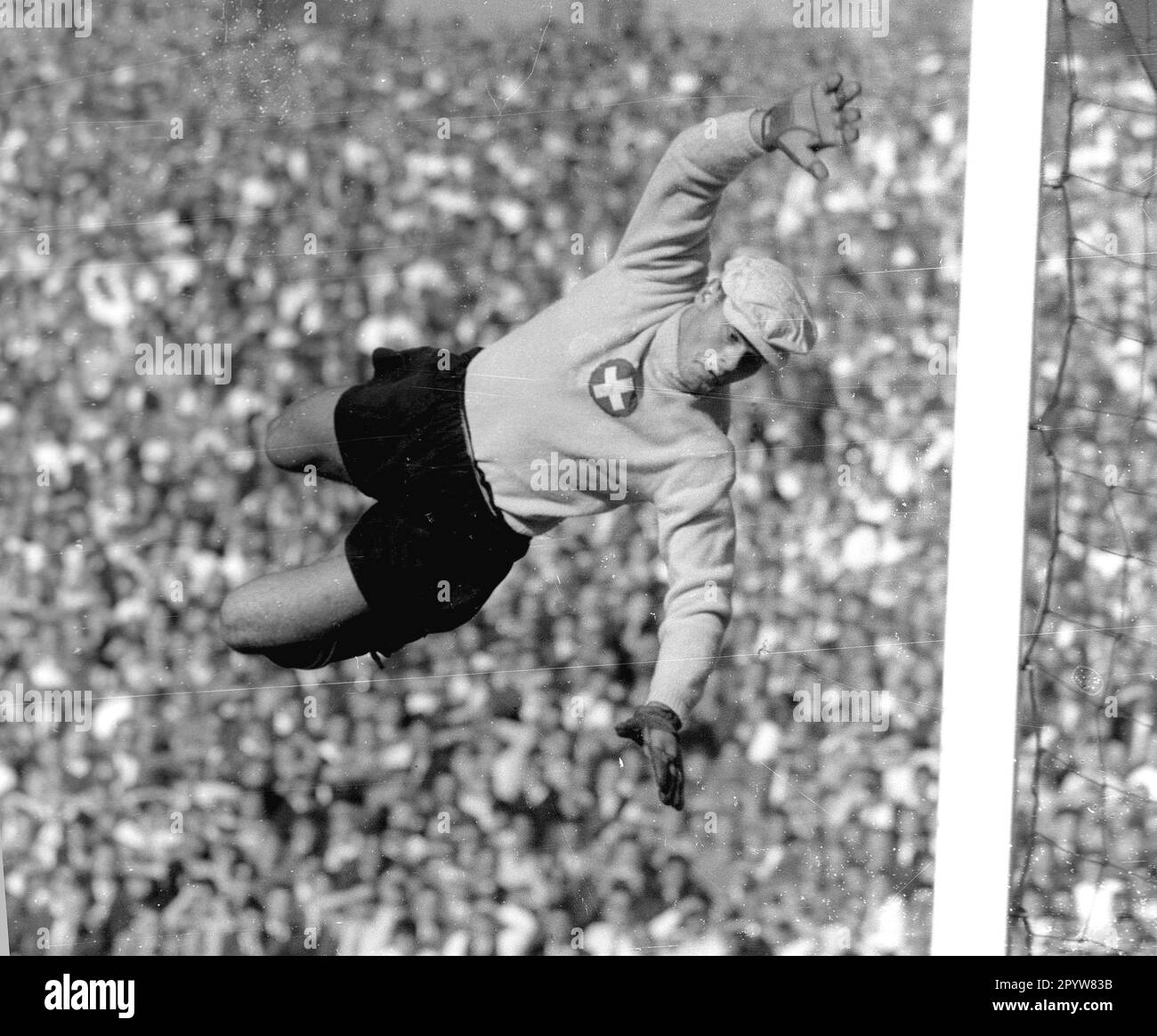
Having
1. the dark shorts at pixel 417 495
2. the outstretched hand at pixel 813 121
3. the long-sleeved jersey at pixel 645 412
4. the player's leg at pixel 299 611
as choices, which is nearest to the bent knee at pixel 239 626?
the player's leg at pixel 299 611

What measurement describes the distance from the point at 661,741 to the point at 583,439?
0.39m

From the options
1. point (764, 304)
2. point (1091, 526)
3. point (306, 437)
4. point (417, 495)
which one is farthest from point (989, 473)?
point (306, 437)

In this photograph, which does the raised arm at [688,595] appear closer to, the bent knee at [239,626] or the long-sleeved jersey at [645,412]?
the long-sleeved jersey at [645,412]

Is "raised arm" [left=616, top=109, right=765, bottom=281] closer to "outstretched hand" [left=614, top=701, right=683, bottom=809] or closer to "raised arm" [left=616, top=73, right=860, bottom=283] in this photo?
"raised arm" [left=616, top=73, right=860, bottom=283]

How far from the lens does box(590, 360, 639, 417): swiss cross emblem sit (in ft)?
5.86

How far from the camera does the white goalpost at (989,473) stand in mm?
1811

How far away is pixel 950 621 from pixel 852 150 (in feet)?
1.99

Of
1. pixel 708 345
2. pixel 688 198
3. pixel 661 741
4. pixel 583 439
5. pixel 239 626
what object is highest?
pixel 688 198

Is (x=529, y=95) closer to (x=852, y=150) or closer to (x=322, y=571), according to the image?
(x=852, y=150)

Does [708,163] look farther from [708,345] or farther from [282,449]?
[282,449]

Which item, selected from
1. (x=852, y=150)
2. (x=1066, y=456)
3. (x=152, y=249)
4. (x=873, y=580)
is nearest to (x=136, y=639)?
(x=152, y=249)

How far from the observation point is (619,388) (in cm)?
179

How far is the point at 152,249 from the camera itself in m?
1.82
